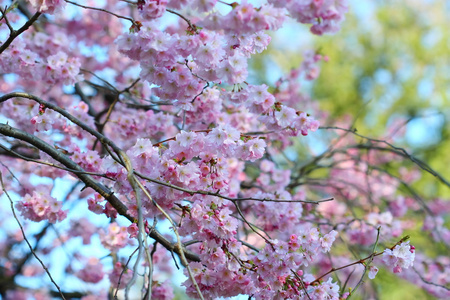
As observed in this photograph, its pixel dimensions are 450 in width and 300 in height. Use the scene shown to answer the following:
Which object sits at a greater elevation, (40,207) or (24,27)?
(24,27)

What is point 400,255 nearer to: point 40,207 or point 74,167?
point 74,167

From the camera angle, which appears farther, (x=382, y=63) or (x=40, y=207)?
(x=382, y=63)

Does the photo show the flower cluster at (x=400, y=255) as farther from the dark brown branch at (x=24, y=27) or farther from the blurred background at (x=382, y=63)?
the blurred background at (x=382, y=63)

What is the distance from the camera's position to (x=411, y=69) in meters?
9.80

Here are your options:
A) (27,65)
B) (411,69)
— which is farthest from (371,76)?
(27,65)

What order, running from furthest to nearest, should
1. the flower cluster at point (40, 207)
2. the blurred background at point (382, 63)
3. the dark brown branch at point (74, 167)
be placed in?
Answer: the blurred background at point (382, 63) → the flower cluster at point (40, 207) → the dark brown branch at point (74, 167)

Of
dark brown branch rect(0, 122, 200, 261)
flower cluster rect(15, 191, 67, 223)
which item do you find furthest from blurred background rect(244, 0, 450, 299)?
dark brown branch rect(0, 122, 200, 261)

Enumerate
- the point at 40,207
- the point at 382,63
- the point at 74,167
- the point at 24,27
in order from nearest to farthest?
the point at 24,27
the point at 74,167
the point at 40,207
the point at 382,63

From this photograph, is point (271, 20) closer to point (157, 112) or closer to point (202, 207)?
point (202, 207)

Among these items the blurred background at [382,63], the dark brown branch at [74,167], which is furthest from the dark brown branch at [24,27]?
the blurred background at [382,63]

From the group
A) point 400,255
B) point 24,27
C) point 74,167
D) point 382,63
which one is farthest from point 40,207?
point 382,63

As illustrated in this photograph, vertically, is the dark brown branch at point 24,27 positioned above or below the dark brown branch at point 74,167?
above

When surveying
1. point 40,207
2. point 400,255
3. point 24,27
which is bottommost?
point 400,255

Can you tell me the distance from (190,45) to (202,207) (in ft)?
2.16
